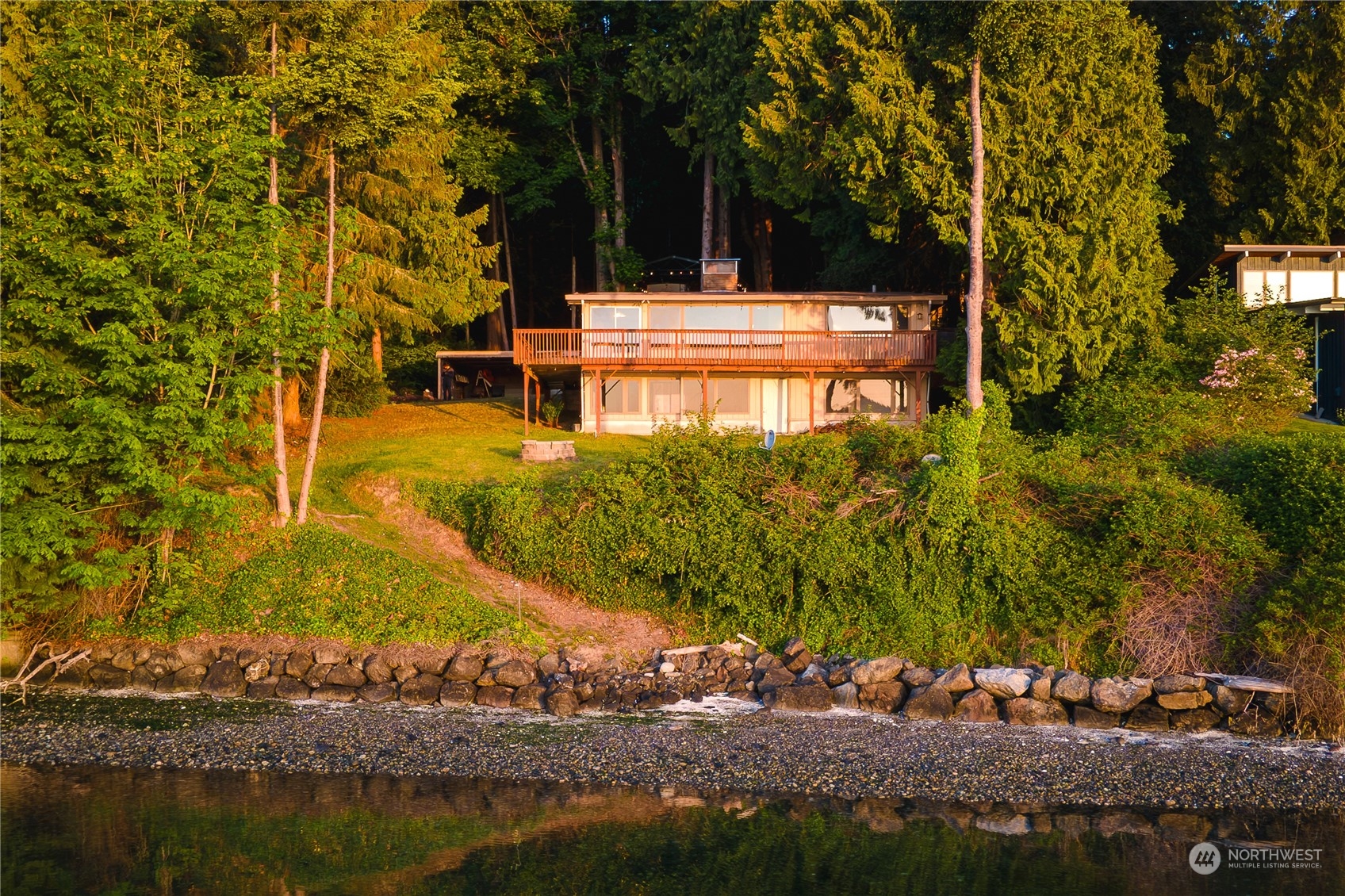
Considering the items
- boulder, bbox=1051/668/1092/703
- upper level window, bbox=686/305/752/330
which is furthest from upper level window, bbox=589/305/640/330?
boulder, bbox=1051/668/1092/703

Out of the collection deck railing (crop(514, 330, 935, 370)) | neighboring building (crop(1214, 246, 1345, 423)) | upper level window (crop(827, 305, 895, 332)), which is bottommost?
deck railing (crop(514, 330, 935, 370))

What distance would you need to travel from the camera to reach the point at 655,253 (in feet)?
159

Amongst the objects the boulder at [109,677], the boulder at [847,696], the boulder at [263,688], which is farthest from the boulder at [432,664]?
the boulder at [847,696]

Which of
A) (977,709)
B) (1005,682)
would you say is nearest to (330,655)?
(977,709)

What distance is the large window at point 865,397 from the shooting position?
32188 millimetres

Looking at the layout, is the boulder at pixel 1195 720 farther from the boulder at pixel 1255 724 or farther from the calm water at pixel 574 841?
the calm water at pixel 574 841

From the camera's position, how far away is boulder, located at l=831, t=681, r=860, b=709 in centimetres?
1706

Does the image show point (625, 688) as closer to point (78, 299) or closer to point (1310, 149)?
point (78, 299)

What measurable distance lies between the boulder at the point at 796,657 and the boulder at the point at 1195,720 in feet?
18.4

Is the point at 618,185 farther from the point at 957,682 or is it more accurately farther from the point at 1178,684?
the point at 1178,684

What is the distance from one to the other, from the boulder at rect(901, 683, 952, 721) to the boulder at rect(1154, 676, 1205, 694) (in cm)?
308

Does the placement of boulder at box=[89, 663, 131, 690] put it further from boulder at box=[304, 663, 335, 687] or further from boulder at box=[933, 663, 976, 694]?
boulder at box=[933, 663, 976, 694]

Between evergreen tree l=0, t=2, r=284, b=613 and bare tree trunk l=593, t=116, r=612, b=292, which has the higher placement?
bare tree trunk l=593, t=116, r=612, b=292

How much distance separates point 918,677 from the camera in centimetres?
1727
